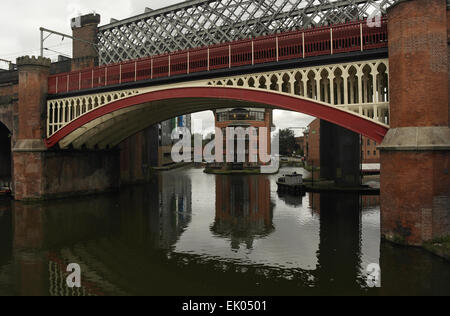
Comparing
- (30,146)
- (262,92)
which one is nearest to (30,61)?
(30,146)

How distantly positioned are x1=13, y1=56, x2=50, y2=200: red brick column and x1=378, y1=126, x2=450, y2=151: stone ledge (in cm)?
2578

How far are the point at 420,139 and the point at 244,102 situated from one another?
13008 mm

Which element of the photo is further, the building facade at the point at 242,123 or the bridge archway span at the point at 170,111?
the building facade at the point at 242,123

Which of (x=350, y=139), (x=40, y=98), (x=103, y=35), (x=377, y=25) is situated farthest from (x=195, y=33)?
(x=377, y=25)

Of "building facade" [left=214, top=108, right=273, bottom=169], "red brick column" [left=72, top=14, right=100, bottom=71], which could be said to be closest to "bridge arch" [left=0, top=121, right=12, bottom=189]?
"red brick column" [left=72, top=14, right=100, bottom=71]

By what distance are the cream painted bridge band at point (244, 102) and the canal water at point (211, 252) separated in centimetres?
631

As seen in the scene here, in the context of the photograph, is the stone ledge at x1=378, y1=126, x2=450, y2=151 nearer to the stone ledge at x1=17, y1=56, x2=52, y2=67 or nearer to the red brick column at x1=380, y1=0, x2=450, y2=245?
the red brick column at x1=380, y1=0, x2=450, y2=245

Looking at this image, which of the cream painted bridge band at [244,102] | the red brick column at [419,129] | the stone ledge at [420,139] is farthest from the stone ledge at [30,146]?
the stone ledge at [420,139]

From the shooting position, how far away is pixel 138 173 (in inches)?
1705

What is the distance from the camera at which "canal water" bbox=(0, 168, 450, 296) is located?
10.9 meters

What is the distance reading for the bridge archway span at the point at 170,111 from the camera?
1614 centimetres

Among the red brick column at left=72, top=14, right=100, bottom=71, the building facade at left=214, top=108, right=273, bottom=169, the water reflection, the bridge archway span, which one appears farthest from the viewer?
the building facade at left=214, top=108, right=273, bottom=169

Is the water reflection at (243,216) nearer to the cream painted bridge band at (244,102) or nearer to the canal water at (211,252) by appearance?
the canal water at (211,252)
